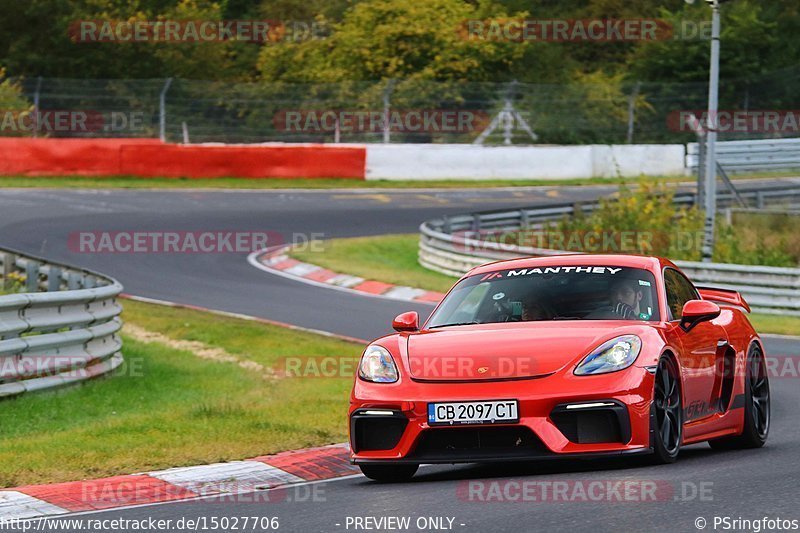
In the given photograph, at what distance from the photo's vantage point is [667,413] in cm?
814

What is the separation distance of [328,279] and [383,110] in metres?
15.5

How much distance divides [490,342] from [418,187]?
2985 cm

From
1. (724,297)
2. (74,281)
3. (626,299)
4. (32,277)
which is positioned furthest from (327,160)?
(626,299)

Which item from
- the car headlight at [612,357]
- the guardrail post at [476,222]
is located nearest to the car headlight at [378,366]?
the car headlight at [612,357]

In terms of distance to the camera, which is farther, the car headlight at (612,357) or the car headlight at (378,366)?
the car headlight at (378,366)

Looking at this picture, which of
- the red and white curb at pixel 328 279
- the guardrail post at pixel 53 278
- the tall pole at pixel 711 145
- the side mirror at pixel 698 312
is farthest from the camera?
the tall pole at pixel 711 145

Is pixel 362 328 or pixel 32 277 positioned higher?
pixel 32 277

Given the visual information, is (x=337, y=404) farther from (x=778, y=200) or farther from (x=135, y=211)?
(x=778, y=200)

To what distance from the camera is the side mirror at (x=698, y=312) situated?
338 inches

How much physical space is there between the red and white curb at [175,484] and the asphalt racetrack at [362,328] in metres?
0.25

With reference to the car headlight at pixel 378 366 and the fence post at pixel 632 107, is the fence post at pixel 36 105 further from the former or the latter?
the car headlight at pixel 378 366

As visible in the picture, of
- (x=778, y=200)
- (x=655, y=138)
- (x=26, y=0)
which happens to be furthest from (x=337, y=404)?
(x=26, y=0)

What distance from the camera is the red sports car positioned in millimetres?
7695

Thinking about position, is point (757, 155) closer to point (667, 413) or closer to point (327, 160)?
point (327, 160)
